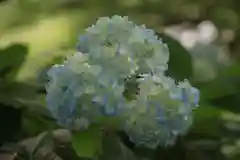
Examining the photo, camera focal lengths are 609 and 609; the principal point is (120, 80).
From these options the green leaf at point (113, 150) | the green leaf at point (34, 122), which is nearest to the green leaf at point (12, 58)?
the green leaf at point (34, 122)

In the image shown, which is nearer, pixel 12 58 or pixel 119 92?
pixel 119 92

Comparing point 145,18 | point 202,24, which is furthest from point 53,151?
point 202,24

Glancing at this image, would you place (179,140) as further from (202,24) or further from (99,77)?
(202,24)

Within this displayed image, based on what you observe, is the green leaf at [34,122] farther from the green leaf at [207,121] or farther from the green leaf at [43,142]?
the green leaf at [207,121]

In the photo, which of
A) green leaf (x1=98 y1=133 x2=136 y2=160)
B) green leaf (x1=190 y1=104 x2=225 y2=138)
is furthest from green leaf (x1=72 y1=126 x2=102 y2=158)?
green leaf (x1=190 y1=104 x2=225 y2=138)

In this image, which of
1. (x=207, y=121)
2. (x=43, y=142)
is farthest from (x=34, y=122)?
(x=207, y=121)

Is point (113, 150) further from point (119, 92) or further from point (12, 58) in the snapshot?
point (12, 58)
